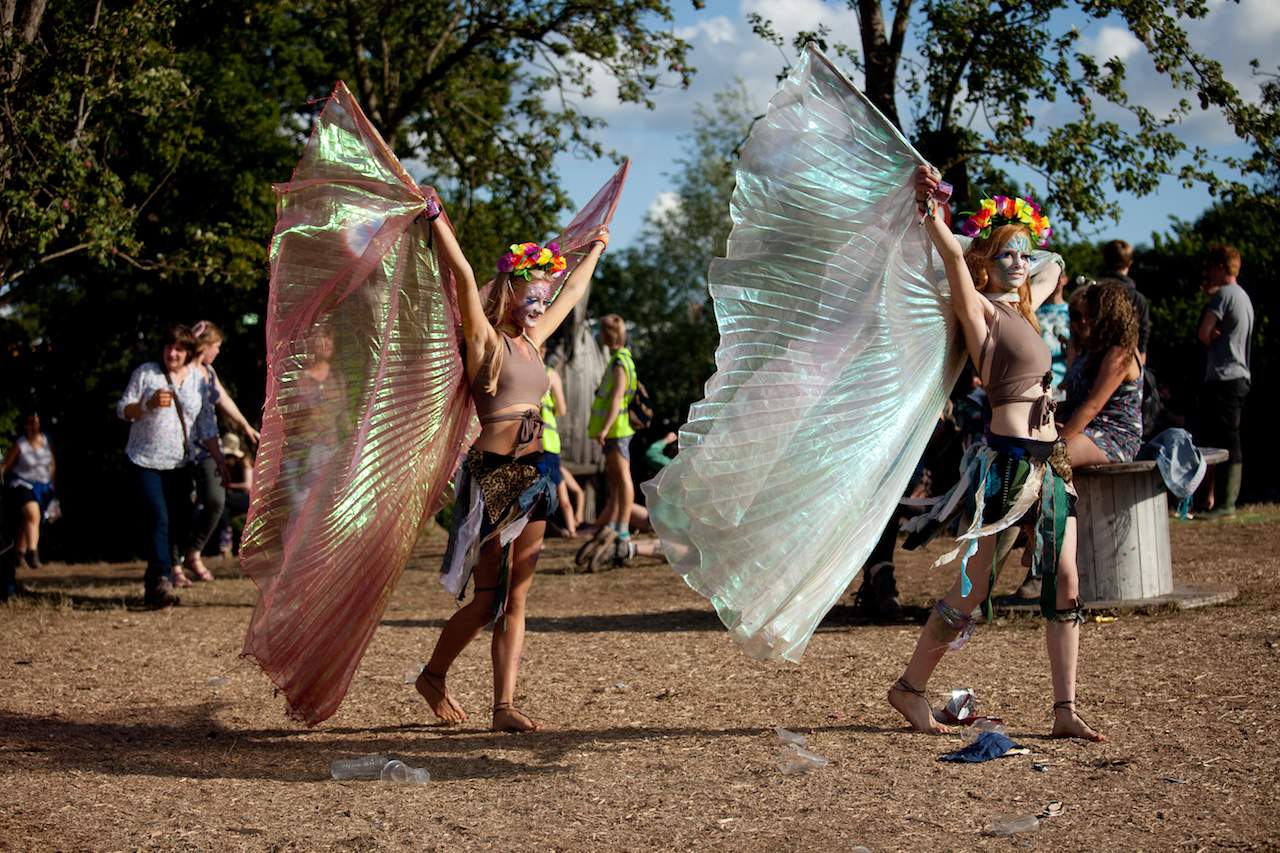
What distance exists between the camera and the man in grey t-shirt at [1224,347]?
32.2ft

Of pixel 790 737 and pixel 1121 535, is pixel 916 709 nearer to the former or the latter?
pixel 790 737

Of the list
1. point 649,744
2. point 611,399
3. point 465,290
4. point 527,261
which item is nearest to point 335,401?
Answer: point 465,290

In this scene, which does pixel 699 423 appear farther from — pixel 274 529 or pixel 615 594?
pixel 615 594

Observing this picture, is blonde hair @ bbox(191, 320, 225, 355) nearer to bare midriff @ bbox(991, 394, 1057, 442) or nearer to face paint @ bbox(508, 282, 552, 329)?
face paint @ bbox(508, 282, 552, 329)

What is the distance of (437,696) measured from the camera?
5.38 m

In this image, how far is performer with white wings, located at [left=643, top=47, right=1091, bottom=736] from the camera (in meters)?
4.63

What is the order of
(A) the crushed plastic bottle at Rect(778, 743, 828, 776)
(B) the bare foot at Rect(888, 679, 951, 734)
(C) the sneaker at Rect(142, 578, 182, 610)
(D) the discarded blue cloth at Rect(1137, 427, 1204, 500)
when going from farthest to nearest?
(C) the sneaker at Rect(142, 578, 182, 610)
(D) the discarded blue cloth at Rect(1137, 427, 1204, 500)
(B) the bare foot at Rect(888, 679, 951, 734)
(A) the crushed plastic bottle at Rect(778, 743, 828, 776)

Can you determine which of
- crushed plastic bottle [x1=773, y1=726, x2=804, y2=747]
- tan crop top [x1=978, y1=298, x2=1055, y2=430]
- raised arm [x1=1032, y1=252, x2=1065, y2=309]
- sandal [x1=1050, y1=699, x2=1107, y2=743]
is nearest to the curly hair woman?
raised arm [x1=1032, y1=252, x2=1065, y2=309]

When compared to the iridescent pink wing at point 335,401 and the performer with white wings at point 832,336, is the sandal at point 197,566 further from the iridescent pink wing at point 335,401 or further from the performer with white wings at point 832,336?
the performer with white wings at point 832,336

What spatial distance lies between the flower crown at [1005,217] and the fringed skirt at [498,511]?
6.12 feet

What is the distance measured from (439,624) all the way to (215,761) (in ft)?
10.7

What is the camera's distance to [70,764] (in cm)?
485

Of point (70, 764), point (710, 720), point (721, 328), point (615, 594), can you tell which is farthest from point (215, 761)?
point (615, 594)

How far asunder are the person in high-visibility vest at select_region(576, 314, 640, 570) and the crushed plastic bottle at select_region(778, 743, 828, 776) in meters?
5.71
